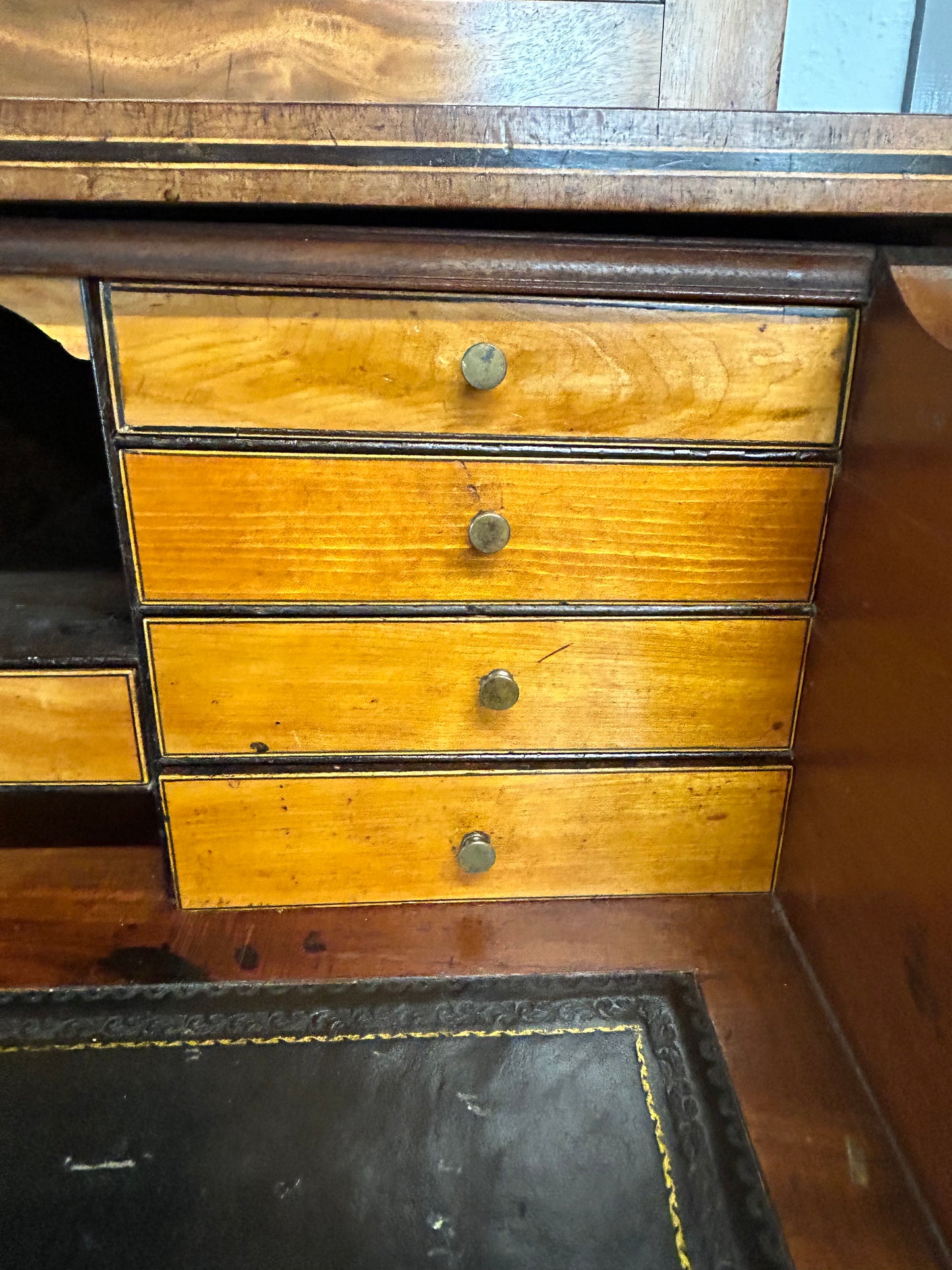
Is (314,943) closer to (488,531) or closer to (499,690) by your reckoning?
(499,690)

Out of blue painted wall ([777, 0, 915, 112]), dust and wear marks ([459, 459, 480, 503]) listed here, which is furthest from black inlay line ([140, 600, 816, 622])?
blue painted wall ([777, 0, 915, 112])

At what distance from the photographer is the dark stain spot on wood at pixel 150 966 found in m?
0.94

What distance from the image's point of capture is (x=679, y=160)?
706 mm

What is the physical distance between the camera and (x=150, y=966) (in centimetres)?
96

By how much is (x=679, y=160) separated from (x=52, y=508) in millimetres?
979

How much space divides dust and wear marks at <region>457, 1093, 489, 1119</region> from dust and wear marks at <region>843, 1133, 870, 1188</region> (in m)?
0.34

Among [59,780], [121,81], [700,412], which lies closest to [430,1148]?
[59,780]

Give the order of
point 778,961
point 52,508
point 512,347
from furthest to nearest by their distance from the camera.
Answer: point 52,508 → point 778,961 → point 512,347

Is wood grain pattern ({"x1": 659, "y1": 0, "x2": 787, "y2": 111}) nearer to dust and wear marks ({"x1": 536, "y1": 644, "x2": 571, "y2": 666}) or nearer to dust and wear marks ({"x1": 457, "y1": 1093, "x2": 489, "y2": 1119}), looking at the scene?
dust and wear marks ({"x1": 536, "y1": 644, "x2": 571, "y2": 666})

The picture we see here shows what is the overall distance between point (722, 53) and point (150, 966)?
47.2 inches

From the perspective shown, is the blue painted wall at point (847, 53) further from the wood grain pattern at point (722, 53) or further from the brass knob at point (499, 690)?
the brass knob at point (499, 690)

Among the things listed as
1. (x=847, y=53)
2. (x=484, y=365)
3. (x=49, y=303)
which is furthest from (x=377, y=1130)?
(x=847, y=53)

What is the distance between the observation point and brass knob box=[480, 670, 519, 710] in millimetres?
915

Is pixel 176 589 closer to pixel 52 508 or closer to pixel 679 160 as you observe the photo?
pixel 52 508
